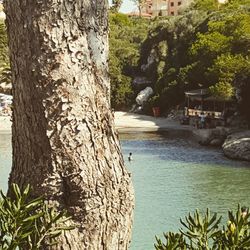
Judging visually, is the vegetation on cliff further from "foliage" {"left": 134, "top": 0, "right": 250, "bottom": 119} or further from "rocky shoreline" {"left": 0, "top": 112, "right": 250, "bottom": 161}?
"rocky shoreline" {"left": 0, "top": 112, "right": 250, "bottom": 161}

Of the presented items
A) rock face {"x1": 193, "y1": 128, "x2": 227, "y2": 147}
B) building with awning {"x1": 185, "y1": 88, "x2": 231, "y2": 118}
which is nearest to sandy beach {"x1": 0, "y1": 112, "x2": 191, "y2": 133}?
building with awning {"x1": 185, "y1": 88, "x2": 231, "y2": 118}

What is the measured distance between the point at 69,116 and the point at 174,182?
56.4 feet

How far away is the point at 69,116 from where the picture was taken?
2.78 metres

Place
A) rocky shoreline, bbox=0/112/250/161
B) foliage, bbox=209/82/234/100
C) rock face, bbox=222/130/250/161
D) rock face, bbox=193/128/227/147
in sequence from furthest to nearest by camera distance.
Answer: foliage, bbox=209/82/234/100 < rock face, bbox=193/128/227/147 < rocky shoreline, bbox=0/112/250/161 < rock face, bbox=222/130/250/161

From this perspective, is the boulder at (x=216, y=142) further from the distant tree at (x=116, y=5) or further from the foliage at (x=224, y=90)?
the distant tree at (x=116, y=5)

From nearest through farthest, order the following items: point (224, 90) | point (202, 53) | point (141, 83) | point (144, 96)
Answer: point (224, 90) < point (202, 53) < point (144, 96) < point (141, 83)

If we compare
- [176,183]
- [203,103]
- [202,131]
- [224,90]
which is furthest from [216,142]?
[176,183]

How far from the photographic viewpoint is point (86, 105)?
282 cm

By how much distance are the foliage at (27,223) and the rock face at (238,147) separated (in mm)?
22310

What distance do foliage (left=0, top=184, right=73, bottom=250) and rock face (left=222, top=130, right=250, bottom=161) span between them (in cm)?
2231

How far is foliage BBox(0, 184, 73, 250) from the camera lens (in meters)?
2.47

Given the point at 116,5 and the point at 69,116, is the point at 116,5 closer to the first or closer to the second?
the point at 116,5

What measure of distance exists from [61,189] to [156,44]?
42170 mm

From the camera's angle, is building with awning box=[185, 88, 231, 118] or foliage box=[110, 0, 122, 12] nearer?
building with awning box=[185, 88, 231, 118]
